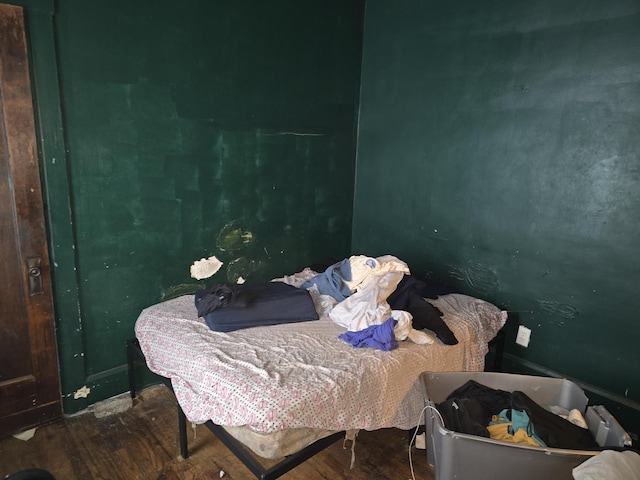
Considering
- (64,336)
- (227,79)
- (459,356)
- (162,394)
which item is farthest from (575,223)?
(64,336)

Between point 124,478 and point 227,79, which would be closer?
point 124,478

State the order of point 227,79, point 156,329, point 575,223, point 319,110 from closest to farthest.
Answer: point 156,329, point 575,223, point 227,79, point 319,110

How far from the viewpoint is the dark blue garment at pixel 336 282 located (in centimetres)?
257

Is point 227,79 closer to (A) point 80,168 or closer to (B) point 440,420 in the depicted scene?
(A) point 80,168

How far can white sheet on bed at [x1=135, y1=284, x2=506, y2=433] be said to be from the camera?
1627mm

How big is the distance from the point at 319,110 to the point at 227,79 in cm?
80

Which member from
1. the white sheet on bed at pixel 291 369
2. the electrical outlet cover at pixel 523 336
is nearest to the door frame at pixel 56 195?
the white sheet on bed at pixel 291 369

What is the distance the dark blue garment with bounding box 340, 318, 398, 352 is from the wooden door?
1.60m

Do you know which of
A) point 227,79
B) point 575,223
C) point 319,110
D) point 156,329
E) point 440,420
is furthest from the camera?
point 319,110

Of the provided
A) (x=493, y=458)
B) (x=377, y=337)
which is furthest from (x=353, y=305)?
(x=493, y=458)

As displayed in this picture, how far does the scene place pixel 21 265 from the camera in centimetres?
213

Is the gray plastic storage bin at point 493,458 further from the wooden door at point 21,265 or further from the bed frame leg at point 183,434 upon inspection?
the wooden door at point 21,265

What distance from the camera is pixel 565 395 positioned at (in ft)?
6.19

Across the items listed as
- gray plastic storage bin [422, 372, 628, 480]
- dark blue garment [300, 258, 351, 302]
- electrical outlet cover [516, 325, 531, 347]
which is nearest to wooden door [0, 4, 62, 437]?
dark blue garment [300, 258, 351, 302]
